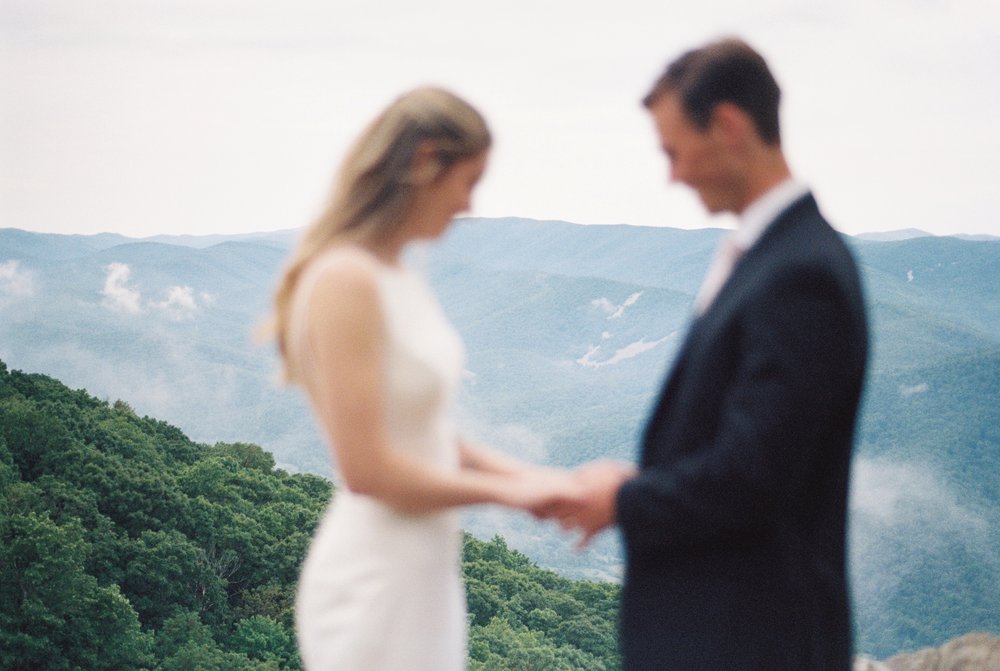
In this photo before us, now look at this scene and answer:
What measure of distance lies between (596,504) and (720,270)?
0.45 m

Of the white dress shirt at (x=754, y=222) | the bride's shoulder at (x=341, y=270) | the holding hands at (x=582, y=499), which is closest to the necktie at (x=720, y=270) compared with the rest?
the white dress shirt at (x=754, y=222)

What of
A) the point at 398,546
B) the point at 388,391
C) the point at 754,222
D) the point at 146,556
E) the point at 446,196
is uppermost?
the point at 446,196

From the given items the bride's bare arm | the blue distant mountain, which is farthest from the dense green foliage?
the blue distant mountain

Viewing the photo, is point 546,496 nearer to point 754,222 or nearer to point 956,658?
point 754,222

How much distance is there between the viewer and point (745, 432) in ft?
5.16

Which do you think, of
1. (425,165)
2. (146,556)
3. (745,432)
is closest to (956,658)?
(745,432)

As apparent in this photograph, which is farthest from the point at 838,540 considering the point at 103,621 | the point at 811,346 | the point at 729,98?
the point at 103,621

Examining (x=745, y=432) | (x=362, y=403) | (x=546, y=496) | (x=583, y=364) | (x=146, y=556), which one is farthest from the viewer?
(x=583, y=364)

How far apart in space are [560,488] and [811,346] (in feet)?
1.64

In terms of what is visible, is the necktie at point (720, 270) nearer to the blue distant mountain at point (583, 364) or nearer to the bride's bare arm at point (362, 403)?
the bride's bare arm at point (362, 403)

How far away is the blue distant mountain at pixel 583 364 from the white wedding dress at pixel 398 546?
5413 cm

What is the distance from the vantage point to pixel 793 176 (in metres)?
1.80

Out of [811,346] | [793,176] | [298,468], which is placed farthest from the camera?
[298,468]

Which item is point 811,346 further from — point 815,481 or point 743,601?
point 743,601
